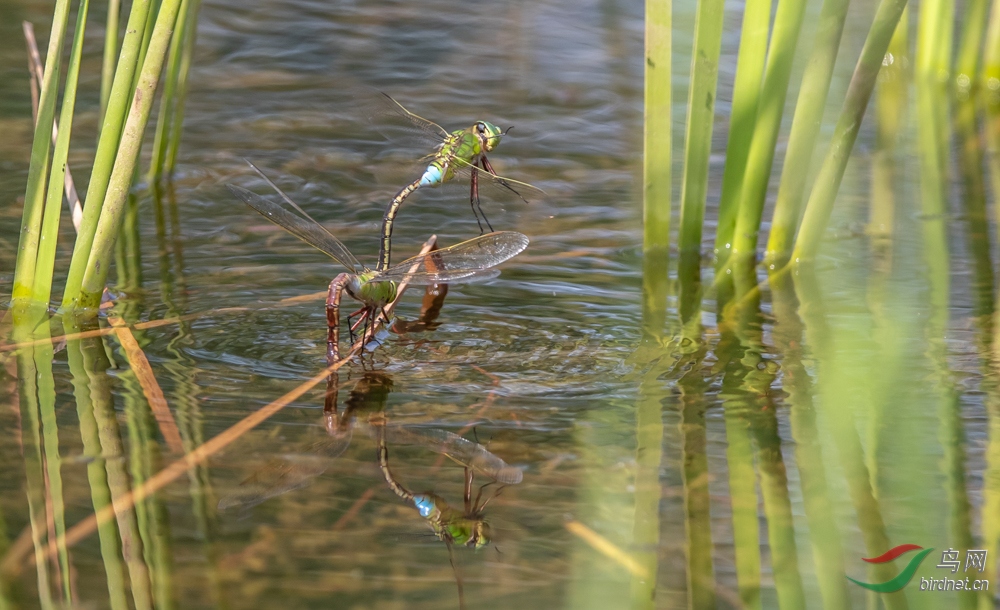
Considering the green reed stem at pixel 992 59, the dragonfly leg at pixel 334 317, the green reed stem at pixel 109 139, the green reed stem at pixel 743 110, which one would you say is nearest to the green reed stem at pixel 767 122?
the green reed stem at pixel 743 110

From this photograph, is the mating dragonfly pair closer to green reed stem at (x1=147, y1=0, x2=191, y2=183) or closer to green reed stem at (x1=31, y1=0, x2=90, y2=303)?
green reed stem at (x1=31, y1=0, x2=90, y2=303)

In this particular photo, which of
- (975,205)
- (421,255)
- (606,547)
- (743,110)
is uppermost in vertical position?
(743,110)

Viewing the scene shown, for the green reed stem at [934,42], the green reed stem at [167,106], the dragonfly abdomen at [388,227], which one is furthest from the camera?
the green reed stem at [934,42]

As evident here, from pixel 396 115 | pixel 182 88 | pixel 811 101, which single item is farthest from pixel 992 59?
pixel 182 88

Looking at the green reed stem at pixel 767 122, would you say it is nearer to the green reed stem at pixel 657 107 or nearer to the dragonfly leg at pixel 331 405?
the green reed stem at pixel 657 107

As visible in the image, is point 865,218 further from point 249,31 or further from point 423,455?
point 249,31

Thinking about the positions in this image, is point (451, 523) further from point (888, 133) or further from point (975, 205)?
point (888, 133)

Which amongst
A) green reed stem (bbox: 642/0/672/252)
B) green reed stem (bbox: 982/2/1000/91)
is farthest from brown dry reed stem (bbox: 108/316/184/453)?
green reed stem (bbox: 982/2/1000/91)
